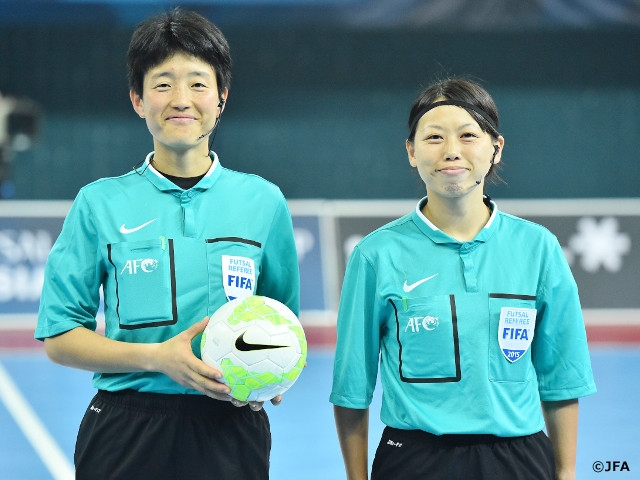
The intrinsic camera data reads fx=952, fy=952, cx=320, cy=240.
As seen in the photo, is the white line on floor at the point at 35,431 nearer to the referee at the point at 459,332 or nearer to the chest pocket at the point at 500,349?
the referee at the point at 459,332

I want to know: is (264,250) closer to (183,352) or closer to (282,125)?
(183,352)

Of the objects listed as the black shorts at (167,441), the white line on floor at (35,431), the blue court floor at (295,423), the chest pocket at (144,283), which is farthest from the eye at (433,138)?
the white line on floor at (35,431)

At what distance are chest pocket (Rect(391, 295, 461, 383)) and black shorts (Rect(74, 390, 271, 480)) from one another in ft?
1.51

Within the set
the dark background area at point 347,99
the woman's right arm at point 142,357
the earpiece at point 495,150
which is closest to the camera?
the woman's right arm at point 142,357

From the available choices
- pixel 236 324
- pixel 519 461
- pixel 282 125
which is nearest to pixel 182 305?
pixel 236 324

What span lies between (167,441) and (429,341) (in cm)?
72

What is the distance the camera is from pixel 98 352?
238 cm

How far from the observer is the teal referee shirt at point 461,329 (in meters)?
2.47

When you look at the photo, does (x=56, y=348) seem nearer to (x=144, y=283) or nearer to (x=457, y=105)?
(x=144, y=283)

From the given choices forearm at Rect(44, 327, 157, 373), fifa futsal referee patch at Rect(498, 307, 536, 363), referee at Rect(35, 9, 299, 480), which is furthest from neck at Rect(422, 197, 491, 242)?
forearm at Rect(44, 327, 157, 373)

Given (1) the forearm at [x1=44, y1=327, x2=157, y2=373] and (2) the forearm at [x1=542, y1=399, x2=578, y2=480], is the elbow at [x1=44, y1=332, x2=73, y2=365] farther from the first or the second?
(2) the forearm at [x1=542, y1=399, x2=578, y2=480]

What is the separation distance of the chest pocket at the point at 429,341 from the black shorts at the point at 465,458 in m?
0.15

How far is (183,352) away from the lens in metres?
2.22

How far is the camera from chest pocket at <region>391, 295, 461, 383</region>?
2.48 metres
